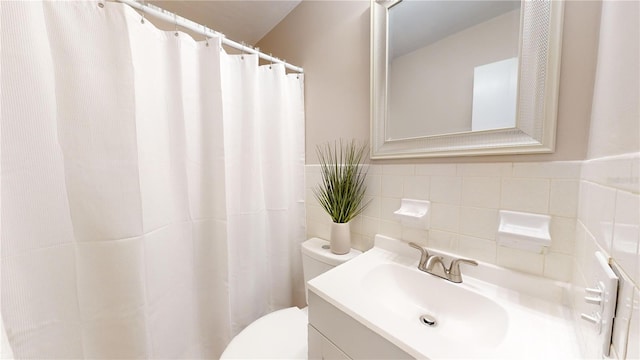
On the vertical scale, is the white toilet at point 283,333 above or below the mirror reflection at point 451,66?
below

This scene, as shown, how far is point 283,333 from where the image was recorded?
2.96 feet

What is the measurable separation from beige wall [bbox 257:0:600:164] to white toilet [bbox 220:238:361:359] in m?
0.55

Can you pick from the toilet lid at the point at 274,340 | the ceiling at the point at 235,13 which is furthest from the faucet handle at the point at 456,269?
the ceiling at the point at 235,13

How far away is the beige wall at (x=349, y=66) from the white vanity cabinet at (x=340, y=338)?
629 mm

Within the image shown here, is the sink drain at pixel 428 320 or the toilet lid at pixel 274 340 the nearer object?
the sink drain at pixel 428 320

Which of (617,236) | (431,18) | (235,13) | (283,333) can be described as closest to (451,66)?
(431,18)

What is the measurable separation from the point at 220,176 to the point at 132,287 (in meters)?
0.53

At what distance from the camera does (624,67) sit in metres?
0.37

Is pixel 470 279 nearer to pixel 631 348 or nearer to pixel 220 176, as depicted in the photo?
pixel 631 348

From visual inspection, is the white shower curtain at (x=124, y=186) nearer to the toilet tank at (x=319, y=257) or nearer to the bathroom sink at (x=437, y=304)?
the toilet tank at (x=319, y=257)

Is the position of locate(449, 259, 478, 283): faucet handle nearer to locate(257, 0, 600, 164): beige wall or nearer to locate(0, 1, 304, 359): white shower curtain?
locate(257, 0, 600, 164): beige wall

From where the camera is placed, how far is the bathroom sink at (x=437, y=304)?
0.59m

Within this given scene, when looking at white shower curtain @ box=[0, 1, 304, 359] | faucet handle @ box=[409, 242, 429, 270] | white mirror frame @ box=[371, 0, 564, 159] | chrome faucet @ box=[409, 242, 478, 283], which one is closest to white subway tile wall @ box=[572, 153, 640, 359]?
white mirror frame @ box=[371, 0, 564, 159]

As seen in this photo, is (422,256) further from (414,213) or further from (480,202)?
(480,202)
